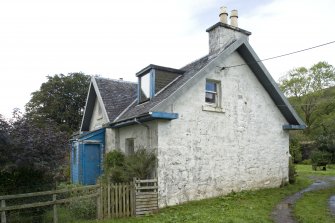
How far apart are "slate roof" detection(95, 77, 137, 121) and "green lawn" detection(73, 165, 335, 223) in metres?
6.93

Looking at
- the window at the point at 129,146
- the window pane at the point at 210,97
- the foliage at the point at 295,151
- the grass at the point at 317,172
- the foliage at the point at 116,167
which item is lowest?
the grass at the point at 317,172

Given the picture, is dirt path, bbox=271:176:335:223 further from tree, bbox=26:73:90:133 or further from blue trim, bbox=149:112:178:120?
tree, bbox=26:73:90:133

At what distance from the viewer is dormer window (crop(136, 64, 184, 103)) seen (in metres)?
15.7

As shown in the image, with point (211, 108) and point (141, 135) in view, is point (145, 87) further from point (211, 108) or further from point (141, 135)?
point (211, 108)

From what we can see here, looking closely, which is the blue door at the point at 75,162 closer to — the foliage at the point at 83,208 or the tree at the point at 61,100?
the foliage at the point at 83,208

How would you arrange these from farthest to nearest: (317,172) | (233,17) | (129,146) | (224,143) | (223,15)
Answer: (317,172), (233,17), (223,15), (129,146), (224,143)

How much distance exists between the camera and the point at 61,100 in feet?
151

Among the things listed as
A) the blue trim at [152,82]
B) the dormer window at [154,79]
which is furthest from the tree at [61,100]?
the blue trim at [152,82]

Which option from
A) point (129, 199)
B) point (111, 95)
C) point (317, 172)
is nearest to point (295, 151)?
point (317, 172)

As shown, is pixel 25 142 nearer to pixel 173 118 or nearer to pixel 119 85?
pixel 173 118

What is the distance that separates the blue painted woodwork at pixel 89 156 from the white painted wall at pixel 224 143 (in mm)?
6507

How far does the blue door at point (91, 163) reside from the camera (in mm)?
18031

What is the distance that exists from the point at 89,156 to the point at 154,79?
20.0 ft

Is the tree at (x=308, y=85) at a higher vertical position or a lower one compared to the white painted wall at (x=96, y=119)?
higher
